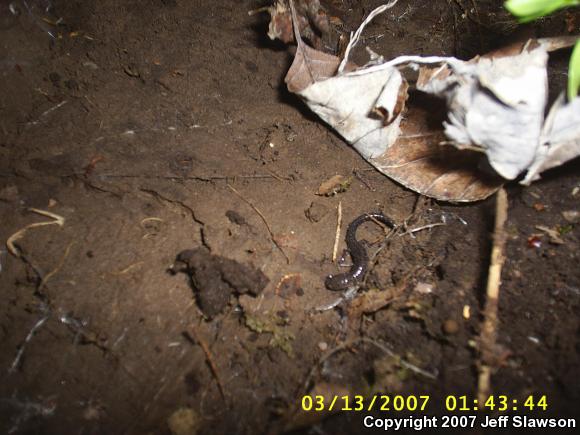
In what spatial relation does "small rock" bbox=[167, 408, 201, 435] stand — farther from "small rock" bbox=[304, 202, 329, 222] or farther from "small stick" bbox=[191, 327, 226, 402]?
"small rock" bbox=[304, 202, 329, 222]

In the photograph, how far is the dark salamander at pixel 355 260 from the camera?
2.74 meters

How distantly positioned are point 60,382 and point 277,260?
5.30 ft

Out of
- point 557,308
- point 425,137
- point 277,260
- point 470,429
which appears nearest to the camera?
point 470,429

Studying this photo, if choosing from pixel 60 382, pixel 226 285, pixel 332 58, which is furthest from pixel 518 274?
pixel 60 382

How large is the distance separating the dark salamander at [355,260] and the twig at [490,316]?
2.70 ft

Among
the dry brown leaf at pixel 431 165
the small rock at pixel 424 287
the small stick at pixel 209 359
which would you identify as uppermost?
the dry brown leaf at pixel 431 165

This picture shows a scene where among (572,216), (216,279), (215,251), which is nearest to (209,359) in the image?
(216,279)

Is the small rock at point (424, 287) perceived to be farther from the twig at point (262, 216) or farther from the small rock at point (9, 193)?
the small rock at point (9, 193)

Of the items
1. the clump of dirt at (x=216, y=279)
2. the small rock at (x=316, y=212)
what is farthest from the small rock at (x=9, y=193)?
the small rock at (x=316, y=212)

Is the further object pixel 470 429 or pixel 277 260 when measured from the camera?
pixel 277 260

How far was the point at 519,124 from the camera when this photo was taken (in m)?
2.29

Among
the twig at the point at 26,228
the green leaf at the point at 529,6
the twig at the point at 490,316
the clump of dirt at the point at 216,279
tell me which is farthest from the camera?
the twig at the point at 26,228

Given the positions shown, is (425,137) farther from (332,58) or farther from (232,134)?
(232,134)

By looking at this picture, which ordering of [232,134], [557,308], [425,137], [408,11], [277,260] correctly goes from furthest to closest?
[408,11] < [232,134] < [425,137] < [277,260] < [557,308]
